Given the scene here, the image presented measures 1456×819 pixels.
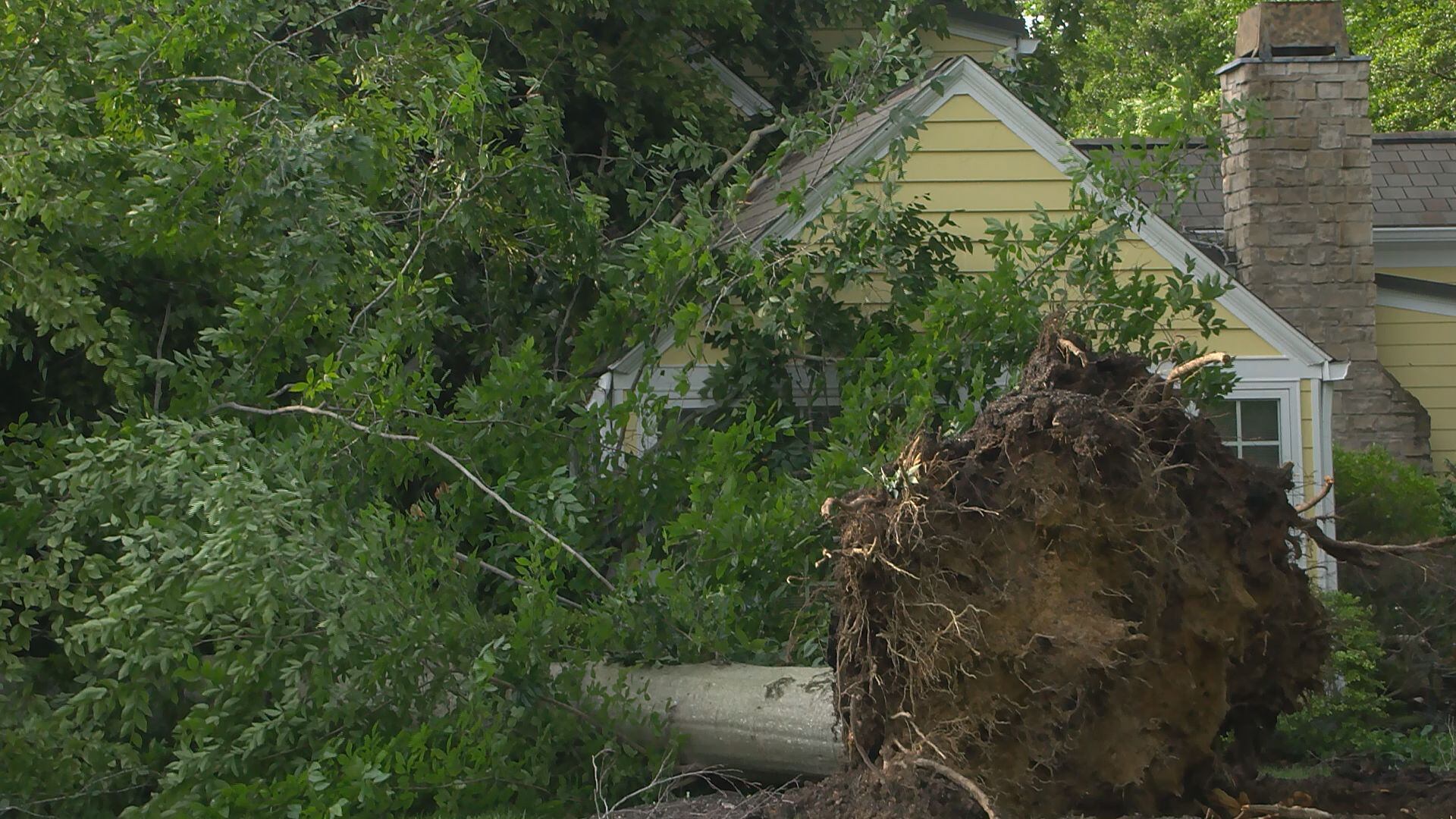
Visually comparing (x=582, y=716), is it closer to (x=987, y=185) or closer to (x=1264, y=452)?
(x=987, y=185)

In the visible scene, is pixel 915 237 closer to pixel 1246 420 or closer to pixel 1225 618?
pixel 1246 420

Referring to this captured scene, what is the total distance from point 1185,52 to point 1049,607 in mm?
27527

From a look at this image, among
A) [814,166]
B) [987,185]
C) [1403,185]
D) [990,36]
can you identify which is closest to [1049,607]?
[987,185]

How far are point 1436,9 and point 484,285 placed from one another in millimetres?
20258

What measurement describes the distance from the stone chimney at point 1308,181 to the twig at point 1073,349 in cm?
614

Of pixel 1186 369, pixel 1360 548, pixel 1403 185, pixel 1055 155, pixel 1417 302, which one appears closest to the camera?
pixel 1186 369

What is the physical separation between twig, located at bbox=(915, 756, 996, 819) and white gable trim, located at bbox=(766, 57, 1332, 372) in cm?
482

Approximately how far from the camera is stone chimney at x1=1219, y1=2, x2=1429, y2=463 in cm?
1034

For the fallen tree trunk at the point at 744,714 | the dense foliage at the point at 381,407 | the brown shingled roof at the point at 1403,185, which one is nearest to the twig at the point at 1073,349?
the dense foliage at the point at 381,407

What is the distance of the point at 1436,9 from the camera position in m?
23.1

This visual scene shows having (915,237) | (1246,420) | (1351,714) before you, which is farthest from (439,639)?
(1246,420)

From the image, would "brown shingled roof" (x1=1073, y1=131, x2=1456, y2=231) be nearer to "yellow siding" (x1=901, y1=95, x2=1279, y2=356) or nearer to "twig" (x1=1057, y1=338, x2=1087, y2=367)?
"yellow siding" (x1=901, y1=95, x2=1279, y2=356)

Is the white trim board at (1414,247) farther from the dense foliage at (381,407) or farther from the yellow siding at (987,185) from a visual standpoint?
the dense foliage at (381,407)

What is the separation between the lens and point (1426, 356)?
42.3ft
